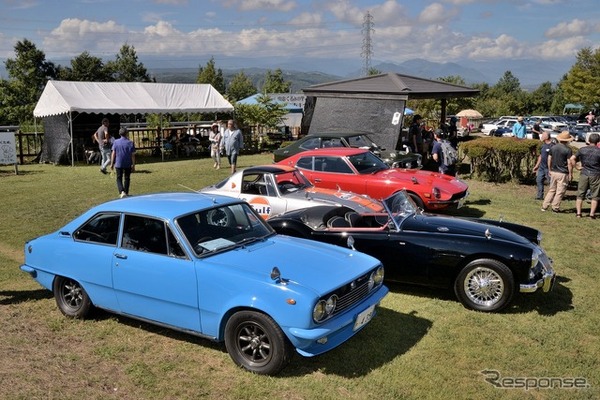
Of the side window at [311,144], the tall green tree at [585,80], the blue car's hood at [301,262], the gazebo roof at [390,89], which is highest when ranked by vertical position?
the tall green tree at [585,80]

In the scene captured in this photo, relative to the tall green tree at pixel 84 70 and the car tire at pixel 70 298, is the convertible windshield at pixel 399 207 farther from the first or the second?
the tall green tree at pixel 84 70

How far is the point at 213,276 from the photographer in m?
4.85

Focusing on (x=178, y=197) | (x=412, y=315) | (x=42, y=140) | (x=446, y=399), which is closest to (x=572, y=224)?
(x=412, y=315)

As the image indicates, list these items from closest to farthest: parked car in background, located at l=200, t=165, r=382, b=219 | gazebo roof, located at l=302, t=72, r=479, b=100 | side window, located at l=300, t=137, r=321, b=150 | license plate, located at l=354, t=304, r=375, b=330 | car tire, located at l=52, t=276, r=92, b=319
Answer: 1. license plate, located at l=354, t=304, r=375, b=330
2. car tire, located at l=52, t=276, r=92, b=319
3. parked car in background, located at l=200, t=165, r=382, b=219
4. side window, located at l=300, t=137, r=321, b=150
5. gazebo roof, located at l=302, t=72, r=479, b=100

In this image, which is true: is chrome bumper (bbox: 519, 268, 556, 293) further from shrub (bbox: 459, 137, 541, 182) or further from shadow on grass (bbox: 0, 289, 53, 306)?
shrub (bbox: 459, 137, 541, 182)

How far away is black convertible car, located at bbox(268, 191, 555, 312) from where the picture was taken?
6070 millimetres

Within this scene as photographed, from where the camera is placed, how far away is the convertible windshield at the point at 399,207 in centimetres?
701

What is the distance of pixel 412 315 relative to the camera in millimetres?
6258

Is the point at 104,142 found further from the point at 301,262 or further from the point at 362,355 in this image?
the point at 362,355

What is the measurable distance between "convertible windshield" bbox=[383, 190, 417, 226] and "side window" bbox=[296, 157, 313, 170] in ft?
14.7

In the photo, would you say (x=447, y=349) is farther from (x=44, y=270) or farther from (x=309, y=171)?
(x=309, y=171)

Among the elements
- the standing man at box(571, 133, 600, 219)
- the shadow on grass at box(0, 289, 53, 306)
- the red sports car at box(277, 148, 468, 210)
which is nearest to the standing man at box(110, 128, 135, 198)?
the red sports car at box(277, 148, 468, 210)

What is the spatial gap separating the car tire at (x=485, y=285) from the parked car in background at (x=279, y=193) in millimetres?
2584

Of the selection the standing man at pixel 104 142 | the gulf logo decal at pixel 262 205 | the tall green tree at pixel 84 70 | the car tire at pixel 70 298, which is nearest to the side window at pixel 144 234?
the car tire at pixel 70 298
